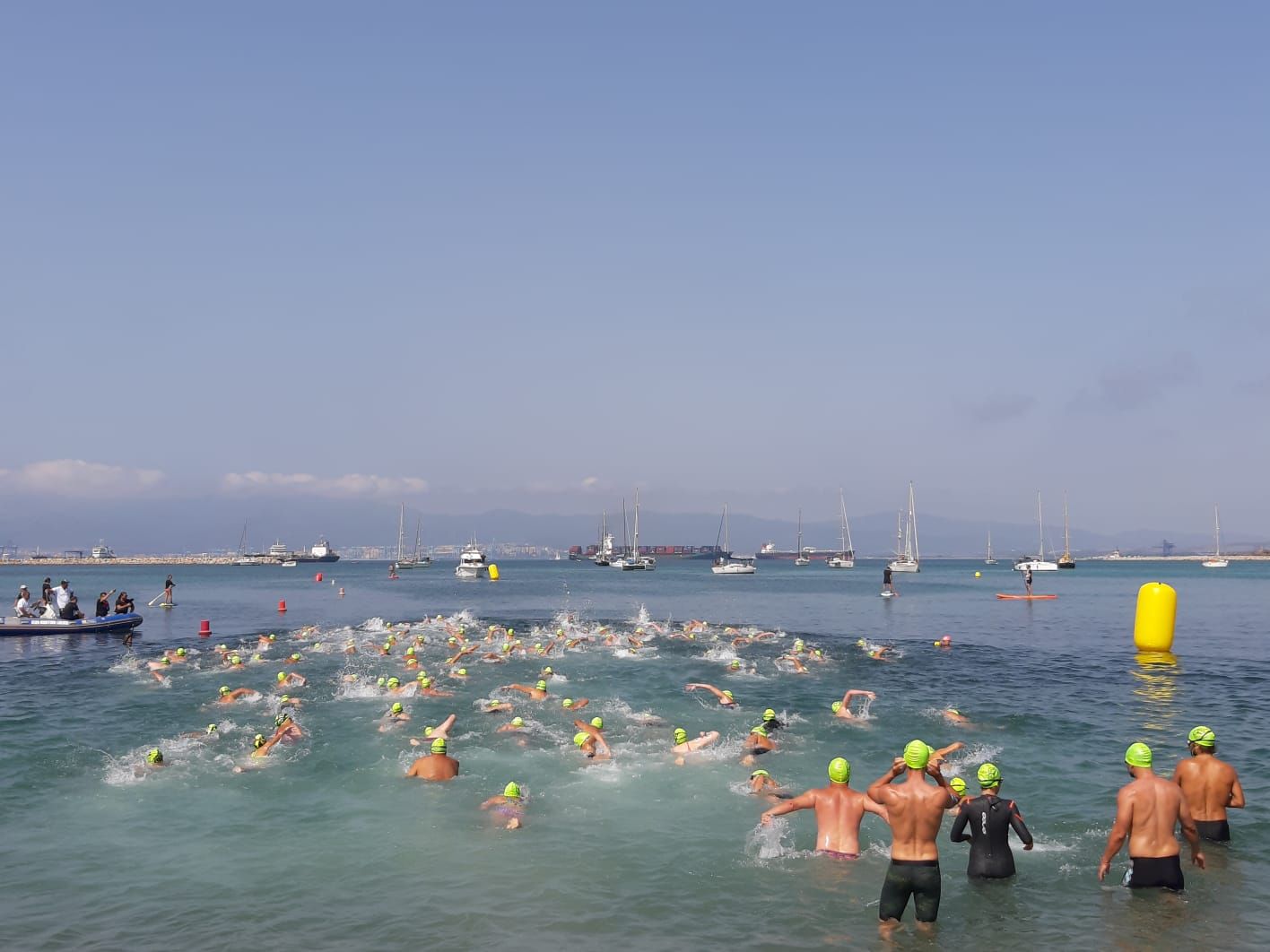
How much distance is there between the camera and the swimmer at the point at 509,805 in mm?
14602

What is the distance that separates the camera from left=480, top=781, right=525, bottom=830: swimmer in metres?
14.6

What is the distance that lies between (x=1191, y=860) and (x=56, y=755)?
21715mm

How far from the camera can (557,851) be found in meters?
13.2

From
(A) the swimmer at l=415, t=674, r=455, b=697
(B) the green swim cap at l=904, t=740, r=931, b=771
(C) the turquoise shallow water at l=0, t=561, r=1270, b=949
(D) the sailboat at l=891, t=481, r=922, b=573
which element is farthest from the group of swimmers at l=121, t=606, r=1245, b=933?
(D) the sailboat at l=891, t=481, r=922, b=573

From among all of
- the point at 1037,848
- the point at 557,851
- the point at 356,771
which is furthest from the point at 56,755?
the point at 1037,848

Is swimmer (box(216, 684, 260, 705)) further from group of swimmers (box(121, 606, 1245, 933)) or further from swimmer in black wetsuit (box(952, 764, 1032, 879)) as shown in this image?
swimmer in black wetsuit (box(952, 764, 1032, 879))

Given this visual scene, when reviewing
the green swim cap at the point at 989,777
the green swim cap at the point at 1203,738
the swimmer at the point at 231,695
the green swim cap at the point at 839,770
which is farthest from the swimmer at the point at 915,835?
the swimmer at the point at 231,695

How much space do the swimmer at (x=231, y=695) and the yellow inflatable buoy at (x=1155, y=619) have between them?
114 feet

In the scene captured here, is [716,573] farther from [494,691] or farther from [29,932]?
[29,932]

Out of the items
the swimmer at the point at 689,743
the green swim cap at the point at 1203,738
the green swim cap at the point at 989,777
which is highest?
the green swim cap at the point at 1203,738

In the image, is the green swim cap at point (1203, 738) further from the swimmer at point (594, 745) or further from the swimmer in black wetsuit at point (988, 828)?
the swimmer at point (594, 745)

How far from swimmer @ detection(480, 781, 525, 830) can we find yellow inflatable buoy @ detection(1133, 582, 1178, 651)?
31.8m

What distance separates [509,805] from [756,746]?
5.91 m

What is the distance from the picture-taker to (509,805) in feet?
49.1
